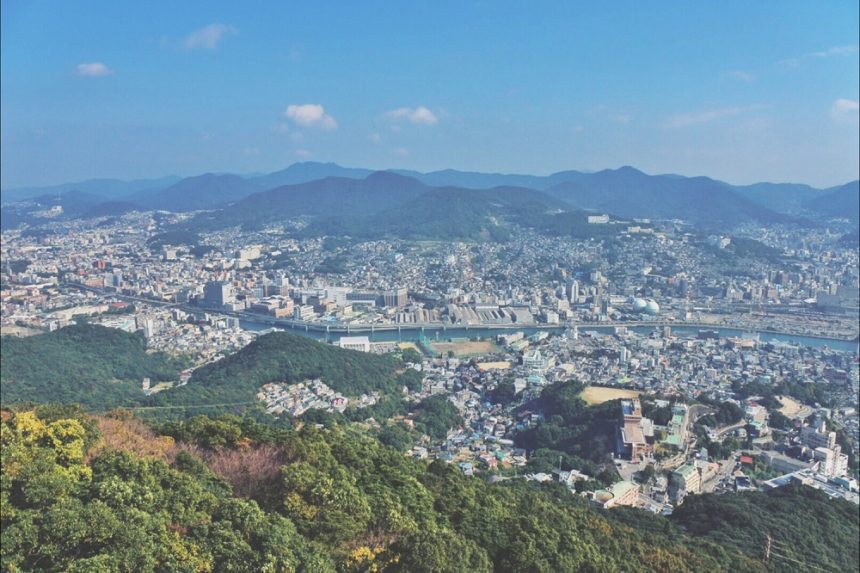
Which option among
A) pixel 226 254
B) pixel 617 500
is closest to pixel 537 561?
pixel 617 500

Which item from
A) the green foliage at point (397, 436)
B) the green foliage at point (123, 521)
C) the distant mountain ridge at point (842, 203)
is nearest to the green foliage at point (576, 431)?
the green foliage at point (397, 436)

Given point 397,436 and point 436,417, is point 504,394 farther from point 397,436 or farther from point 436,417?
point 397,436

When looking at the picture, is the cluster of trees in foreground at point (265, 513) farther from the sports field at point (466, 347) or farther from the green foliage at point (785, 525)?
the sports field at point (466, 347)

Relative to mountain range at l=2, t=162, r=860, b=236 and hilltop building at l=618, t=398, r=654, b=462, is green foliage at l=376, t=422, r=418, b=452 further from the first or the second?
mountain range at l=2, t=162, r=860, b=236

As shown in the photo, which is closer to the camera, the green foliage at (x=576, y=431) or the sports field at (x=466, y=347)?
the green foliage at (x=576, y=431)

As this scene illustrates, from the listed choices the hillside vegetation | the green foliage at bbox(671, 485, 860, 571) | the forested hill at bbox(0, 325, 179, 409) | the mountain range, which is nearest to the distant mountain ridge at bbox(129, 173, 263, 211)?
the mountain range
